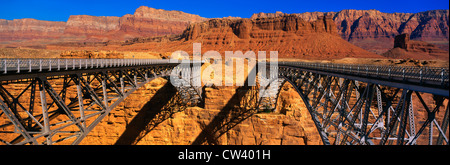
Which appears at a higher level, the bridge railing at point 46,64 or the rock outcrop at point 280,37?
the rock outcrop at point 280,37

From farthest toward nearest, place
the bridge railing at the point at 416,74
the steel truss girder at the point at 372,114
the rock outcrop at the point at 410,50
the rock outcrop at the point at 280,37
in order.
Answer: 1. the rock outcrop at the point at 280,37
2. the rock outcrop at the point at 410,50
3. the bridge railing at the point at 416,74
4. the steel truss girder at the point at 372,114

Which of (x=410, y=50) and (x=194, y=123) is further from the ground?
(x=410, y=50)

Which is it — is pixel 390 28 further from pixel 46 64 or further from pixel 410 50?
pixel 46 64

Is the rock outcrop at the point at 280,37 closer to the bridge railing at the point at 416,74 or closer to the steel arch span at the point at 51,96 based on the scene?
the bridge railing at the point at 416,74

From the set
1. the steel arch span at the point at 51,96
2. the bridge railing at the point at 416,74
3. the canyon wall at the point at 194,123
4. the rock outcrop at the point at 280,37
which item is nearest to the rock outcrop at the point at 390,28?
the rock outcrop at the point at 280,37

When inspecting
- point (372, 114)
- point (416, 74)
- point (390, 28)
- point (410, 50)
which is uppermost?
point (390, 28)

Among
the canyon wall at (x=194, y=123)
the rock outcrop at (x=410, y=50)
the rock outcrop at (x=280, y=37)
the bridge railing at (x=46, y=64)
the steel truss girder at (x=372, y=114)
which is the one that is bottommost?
the canyon wall at (x=194, y=123)

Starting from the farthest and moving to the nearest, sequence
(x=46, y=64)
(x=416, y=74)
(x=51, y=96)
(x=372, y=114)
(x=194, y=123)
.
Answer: (x=194, y=123), (x=372, y=114), (x=46, y=64), (x=51, y=96), (x=416, y=74)

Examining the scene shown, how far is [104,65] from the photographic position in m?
16.6

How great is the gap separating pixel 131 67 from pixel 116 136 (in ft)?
47.1

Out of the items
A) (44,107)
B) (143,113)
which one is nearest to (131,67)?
(44,107)

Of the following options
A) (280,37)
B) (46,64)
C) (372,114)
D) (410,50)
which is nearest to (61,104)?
(46,64)

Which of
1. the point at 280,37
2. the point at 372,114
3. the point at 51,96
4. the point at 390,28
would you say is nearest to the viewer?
the point at 51,96

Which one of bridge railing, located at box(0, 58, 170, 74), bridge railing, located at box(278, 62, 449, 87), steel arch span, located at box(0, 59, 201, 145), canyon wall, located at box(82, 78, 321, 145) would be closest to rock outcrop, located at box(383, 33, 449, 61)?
canyon wall, located at box(82, 78, 321, 145)
